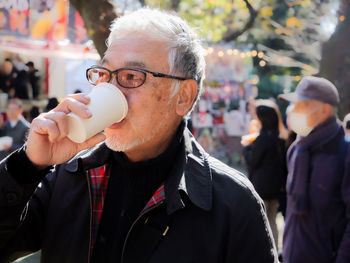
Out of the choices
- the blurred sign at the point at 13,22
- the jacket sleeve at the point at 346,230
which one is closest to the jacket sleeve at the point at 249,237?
the jacket sleeve at the point at 346,230

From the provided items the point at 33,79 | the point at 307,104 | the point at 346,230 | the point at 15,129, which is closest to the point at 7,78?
the point at 33,79

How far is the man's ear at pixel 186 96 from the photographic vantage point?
2.01 m

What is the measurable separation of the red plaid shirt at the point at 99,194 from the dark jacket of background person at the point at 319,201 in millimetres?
2026

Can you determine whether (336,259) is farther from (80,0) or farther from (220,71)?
(220,71)

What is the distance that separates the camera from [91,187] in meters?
1.86

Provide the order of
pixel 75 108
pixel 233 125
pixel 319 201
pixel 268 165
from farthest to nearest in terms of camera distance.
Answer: pixel 233 125 < pixel 268 165 < pixel 319 201 < pixel 75 108

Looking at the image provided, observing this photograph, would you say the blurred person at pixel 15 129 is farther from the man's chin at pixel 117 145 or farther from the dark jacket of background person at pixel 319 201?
the man's chin at pixel 117 145

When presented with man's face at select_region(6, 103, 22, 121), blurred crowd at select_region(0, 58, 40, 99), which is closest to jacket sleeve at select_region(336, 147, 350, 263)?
→ man's face at select_region(6, 103, 22, 121)

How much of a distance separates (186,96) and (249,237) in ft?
2.17

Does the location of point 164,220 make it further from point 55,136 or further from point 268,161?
point 268,161

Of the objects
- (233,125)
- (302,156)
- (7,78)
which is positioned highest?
(302,156)

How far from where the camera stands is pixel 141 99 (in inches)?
71.5

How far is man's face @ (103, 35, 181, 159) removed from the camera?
179cm

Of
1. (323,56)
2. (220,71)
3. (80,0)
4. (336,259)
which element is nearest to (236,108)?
(220,71)
